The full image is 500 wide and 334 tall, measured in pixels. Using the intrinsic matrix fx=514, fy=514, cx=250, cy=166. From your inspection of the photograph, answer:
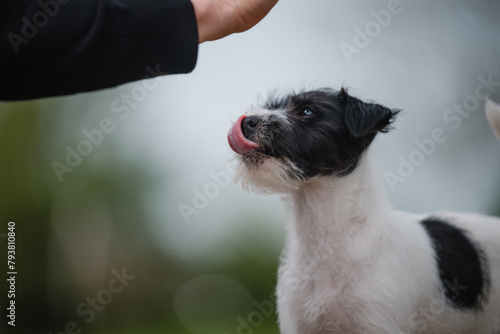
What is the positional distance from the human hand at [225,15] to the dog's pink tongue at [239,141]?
0.53 metres

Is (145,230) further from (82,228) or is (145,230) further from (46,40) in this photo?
(46,40)

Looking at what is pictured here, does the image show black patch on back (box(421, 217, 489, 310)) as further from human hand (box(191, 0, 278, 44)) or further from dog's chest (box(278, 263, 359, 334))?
human hand (box(191, 0, 278, 44))

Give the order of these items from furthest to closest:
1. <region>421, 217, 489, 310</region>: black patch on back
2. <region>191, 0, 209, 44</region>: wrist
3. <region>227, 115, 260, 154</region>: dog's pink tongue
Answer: <region>421, 217, 489, 310</region>: black patch on back
<region>227, 115, 260, 154</region>: dog's pink tongue
<region>191, 0, 209, 44</region>: wrist

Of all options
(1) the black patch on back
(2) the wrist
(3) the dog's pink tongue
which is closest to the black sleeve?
(2) the wrist

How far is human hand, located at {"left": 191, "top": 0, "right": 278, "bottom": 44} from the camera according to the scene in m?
1.51

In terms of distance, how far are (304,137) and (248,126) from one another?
0.82ft

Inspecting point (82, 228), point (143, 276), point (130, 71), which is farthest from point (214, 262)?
point (130, 71)

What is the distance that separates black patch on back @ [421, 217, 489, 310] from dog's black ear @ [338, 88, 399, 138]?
2.22 feet

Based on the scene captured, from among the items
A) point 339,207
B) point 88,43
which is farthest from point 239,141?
point 88,43

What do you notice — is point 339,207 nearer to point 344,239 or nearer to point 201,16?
point 344,239

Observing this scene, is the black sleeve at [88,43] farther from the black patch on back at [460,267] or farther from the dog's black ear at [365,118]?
the black patch on back at [460,267]

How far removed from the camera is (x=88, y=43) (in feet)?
4.55

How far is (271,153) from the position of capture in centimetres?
209

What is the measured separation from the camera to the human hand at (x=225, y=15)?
1.51 m
